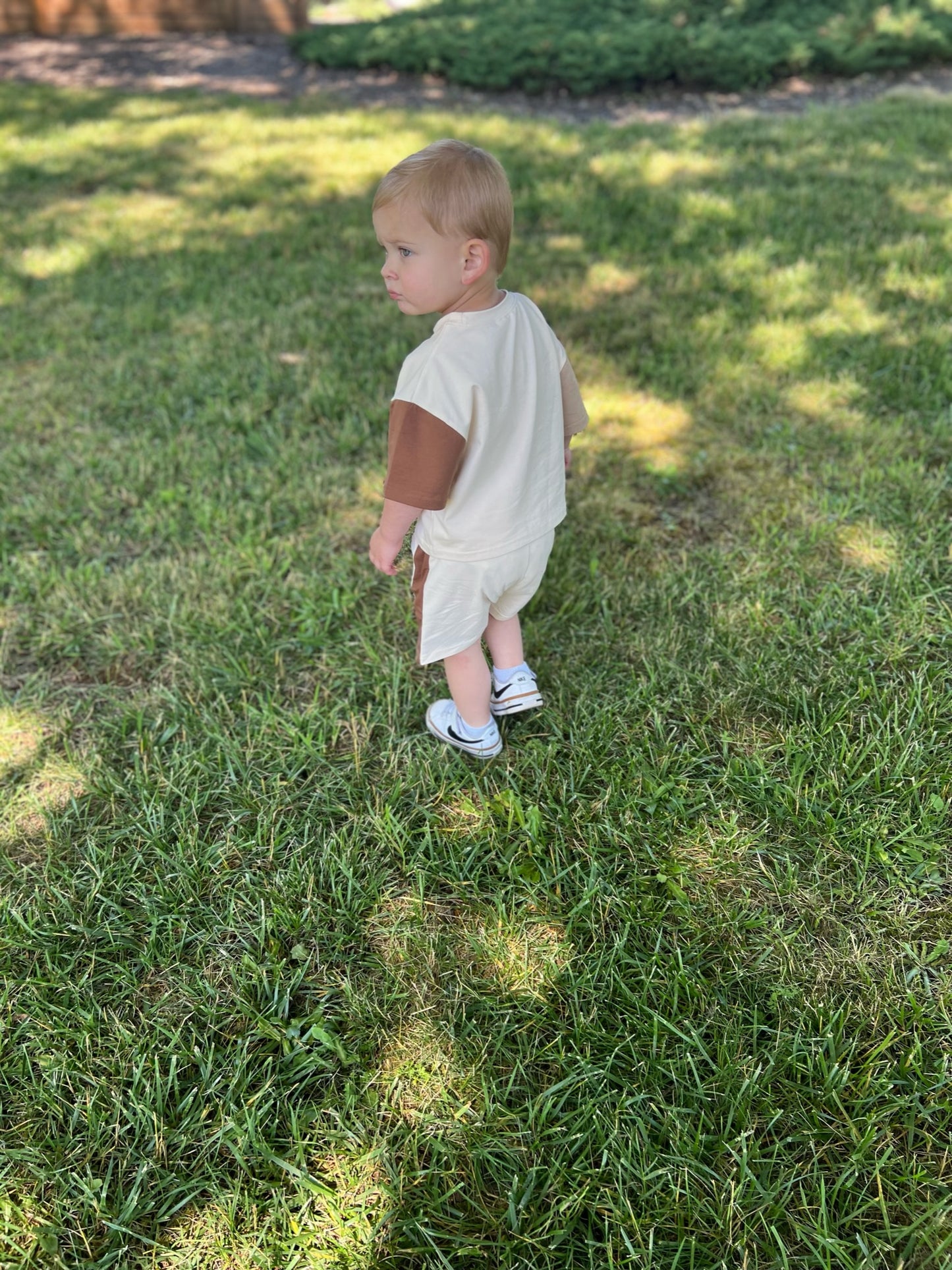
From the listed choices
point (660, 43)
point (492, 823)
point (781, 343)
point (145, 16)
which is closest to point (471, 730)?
point (492, 823)

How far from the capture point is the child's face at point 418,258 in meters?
1.60

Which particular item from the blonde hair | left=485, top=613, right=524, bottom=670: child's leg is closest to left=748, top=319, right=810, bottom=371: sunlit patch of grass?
left=485, top=613, right=524, bottom=670: child's leg

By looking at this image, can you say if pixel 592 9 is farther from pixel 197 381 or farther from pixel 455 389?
pixel 455 389

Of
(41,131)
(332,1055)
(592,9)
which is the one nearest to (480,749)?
(332,1055)

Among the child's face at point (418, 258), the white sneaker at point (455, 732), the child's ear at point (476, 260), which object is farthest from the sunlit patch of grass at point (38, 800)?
the child's ear at point (476, 260)

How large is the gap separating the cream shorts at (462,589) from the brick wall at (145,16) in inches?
415

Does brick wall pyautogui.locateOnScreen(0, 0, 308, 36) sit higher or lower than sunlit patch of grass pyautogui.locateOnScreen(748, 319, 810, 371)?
higher

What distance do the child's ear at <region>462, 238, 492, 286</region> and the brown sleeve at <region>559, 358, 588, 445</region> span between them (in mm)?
404

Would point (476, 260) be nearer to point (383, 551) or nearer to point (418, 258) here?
point (418, 258)

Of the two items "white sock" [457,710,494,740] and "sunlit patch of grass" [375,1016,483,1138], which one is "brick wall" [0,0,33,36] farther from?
"sunlit patch of grass" [375,1016,483,1138]

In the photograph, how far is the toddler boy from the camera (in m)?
1.60

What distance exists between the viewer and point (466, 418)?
5.57 feet

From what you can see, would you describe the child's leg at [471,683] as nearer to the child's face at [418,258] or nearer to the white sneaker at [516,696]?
the white sneaker at [516,696]

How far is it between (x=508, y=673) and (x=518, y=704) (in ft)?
0.31
